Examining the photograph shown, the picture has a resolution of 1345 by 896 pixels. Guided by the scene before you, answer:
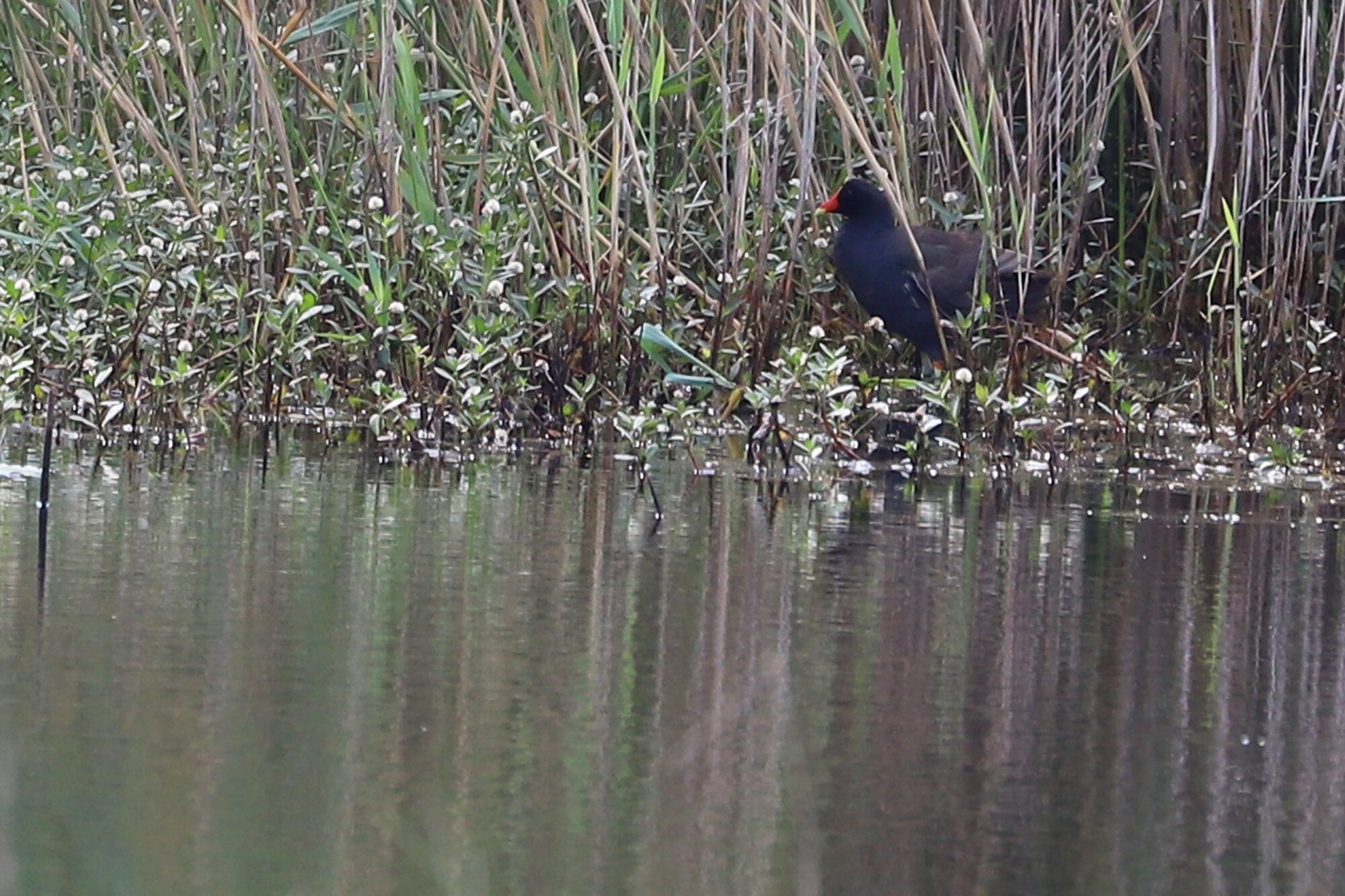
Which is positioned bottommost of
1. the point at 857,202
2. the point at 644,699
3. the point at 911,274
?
the point at 644,699

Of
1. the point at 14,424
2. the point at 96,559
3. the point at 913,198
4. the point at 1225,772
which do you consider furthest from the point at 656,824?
the point at 913,198

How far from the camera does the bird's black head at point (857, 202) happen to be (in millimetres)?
6793

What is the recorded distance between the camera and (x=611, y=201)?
5.85 meters

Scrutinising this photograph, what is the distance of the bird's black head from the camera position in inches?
267

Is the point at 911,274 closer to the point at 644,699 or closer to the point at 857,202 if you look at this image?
the point at 857,202

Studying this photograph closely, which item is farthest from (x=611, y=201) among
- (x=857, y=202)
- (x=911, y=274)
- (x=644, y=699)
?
(x=644, y=699)

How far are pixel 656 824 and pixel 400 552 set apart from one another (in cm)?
154

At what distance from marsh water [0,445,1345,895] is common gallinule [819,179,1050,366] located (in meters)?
2.04

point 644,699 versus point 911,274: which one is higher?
point 911,274

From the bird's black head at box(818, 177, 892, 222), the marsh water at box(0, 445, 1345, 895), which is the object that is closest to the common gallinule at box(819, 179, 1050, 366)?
the bird's black head at box(818, 177, 892, 222)

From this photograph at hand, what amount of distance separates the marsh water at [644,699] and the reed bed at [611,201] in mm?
1060

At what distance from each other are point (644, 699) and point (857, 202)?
13.9ft

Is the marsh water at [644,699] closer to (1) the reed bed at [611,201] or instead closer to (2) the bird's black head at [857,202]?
(1) the reed bed at [611,201]

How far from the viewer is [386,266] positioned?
5.75 m
